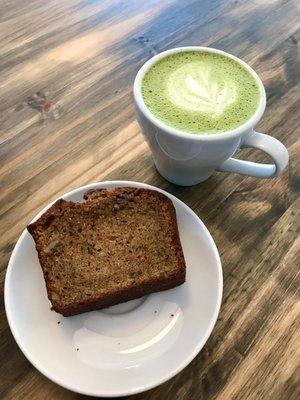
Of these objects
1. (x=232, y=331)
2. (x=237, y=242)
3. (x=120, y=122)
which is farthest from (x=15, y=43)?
(x=232, y=331)

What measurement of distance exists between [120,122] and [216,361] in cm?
53

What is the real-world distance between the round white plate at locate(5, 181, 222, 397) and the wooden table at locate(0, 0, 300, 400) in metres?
0.05

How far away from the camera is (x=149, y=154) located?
2.96ft

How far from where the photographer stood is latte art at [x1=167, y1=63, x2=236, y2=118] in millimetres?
744

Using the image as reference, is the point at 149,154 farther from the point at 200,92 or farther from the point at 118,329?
the point at 118,329

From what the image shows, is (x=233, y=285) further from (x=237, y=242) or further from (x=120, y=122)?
(x=120, y=122)

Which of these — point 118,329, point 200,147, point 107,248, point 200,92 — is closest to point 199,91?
point 200,92

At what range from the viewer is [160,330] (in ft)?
2.20

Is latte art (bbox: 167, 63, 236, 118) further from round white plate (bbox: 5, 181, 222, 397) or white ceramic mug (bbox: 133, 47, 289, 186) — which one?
round white plate (bbox: 5, 181, 222, 397)

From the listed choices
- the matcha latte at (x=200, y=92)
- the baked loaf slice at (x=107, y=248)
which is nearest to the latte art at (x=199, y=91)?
the matcha latte at (x=200, y=92)

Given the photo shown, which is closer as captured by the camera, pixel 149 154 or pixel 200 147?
pixel 200 147

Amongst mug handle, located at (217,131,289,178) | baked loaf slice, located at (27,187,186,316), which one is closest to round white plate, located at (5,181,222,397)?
baked loaf slice, located at (27,187,186,316)

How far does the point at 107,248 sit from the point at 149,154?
27 cm

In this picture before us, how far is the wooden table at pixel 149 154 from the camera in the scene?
26.6 inches
